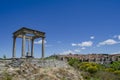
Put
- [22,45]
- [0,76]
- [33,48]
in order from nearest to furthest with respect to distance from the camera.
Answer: [0,76], [22,45], [33,48]

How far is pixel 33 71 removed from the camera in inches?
616

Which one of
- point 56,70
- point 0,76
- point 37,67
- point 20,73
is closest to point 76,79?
point 56,70

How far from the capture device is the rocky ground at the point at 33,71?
14766 mm

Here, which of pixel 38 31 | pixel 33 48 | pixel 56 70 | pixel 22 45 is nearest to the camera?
pixel 56 70

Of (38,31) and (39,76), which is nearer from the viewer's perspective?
(39,76)

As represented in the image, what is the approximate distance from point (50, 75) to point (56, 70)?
3.99 ft

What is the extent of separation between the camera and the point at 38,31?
19.4 meters

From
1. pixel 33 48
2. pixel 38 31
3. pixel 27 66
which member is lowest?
pixel 27 66

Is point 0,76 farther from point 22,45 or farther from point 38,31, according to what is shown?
point 38,31

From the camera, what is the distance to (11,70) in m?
15.0

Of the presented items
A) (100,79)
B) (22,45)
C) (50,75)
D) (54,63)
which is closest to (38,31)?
(22,45)

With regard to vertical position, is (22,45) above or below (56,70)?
above

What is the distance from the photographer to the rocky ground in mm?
14766

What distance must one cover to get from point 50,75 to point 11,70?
2.55 meters
